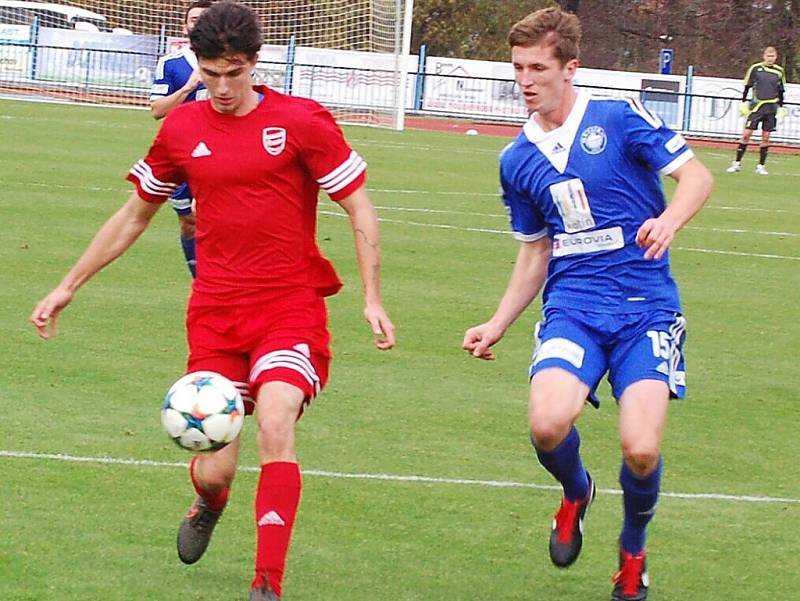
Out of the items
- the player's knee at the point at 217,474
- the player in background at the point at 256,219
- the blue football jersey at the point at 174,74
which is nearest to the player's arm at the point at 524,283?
the player in background at the point at 256,219

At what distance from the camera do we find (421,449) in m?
7.08

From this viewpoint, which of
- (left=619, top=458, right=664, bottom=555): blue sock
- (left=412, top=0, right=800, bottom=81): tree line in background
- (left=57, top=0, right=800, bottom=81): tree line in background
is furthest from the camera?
(left=412, top=0, right=800, bottom=81): tree line in background

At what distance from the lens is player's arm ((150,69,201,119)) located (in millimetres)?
10359

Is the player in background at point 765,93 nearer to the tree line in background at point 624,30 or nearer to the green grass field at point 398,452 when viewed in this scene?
the green grass field at point 398,452

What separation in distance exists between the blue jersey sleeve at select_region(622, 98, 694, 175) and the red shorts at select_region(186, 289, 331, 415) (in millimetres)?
1210

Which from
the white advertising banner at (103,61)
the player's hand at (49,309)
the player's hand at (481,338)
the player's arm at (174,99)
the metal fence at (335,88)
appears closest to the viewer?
the player's hand at (49,309)

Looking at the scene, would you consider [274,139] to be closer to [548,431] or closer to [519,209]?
[519,209]

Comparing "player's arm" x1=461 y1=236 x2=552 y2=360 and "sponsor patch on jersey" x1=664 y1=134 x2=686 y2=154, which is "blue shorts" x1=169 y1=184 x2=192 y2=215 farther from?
"sponsor patch on jersey" x1=664 y1=134 x2=686 y2=154

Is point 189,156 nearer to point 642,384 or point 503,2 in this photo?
point 642,384

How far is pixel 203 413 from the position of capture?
4.84 metres

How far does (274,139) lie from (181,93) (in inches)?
218

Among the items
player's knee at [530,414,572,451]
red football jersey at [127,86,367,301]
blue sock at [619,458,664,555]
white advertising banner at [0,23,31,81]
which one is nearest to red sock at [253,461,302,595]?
red football jersey at [127,86,367,301]

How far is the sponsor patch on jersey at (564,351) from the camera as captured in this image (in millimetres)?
5223

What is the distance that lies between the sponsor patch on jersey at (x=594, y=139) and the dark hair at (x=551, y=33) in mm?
249
